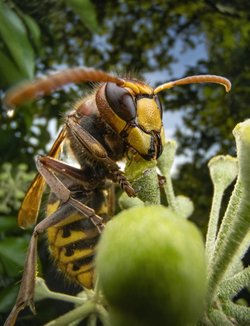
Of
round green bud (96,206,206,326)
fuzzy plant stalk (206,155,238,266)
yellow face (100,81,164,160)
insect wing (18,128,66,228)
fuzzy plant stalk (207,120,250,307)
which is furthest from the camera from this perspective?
insect wing (18,128,66,228)

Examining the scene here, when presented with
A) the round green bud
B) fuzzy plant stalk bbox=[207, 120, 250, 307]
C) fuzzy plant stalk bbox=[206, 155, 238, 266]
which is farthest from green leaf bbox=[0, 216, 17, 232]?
the round green bud

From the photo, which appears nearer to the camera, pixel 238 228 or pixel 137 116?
pixel 238 228

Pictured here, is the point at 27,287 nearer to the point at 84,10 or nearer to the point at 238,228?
the point at 238,228

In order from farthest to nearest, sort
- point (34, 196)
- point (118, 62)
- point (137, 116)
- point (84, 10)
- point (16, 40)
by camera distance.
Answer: point (118, 62) < point (84, 10) < point (16, 40) < point (34, 196) < point (137, 116)

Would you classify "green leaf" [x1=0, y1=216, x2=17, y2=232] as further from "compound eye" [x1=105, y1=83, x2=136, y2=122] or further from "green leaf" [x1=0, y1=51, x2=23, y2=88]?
"compound eye" [x1=105, y1=83, x2=136, y2=122]

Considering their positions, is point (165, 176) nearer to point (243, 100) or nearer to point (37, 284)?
point (37, 284)

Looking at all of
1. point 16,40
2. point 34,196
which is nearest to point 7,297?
point 34,196

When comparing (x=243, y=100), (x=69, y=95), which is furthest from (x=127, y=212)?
(x=243, y=100)

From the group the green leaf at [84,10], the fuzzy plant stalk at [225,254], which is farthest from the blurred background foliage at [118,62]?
the fuzzy plant stalk at [225,254]
